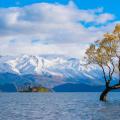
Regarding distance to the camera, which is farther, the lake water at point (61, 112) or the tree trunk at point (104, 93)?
the tree trunk at point (104, 93)

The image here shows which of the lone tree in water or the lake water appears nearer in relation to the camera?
the lake water

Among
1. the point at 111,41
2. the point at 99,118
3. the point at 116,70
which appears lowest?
the point at 99,118

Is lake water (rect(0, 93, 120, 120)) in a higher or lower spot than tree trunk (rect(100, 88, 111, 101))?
lower

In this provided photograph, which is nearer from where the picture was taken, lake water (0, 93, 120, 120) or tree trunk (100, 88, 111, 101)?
lake water (0, 93, 120, 120)

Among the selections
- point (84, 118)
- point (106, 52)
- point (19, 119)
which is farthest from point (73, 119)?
point (106, 52)

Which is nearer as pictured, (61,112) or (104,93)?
(61,112)

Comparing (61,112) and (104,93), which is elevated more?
(104,93)

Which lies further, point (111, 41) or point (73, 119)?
point (111, 41)

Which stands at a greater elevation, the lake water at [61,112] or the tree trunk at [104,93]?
the tree trunk at [104,93]

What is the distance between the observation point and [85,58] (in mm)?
108312

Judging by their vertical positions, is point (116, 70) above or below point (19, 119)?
above

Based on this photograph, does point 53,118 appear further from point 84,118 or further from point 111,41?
point 111,41

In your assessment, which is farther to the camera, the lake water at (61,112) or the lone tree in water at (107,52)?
the lone tree in water at (107,52)

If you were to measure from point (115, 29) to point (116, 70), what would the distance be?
10.9 m
